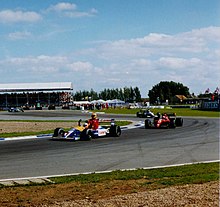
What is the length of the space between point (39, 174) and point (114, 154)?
12.9ft

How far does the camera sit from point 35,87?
11456 cm

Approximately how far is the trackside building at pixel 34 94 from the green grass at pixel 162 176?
102424 millimetres

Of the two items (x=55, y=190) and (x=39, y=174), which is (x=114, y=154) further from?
(x=55, y=190)

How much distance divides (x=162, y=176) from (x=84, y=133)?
386 inches

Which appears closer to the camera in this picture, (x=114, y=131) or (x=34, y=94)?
(x=114, y=131)

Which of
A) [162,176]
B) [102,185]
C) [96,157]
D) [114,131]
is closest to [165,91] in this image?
[114,131]

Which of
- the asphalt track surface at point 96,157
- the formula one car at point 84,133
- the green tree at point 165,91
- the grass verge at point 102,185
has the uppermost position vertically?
the green tree at point 165,91

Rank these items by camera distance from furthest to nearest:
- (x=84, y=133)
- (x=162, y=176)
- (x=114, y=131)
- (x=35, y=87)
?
1. (x=35, y=87)
2. (x=114, y=131)
3. (x=84, y=133)
4. (x=162, y=176)

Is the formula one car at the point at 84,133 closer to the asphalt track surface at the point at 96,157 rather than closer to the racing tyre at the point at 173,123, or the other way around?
the asphalt track surface at the point at 96,157

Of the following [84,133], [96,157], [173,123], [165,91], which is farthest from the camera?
[165,91]

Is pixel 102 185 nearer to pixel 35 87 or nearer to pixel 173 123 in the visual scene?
pixel 173 123

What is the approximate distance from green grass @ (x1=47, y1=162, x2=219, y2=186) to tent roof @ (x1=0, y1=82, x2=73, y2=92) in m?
102

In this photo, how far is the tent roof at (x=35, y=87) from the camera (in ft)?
370

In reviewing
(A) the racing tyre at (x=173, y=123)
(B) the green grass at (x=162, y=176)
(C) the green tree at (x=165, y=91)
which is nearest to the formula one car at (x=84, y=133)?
(A) the racing tyre at (x=173, y=123)
